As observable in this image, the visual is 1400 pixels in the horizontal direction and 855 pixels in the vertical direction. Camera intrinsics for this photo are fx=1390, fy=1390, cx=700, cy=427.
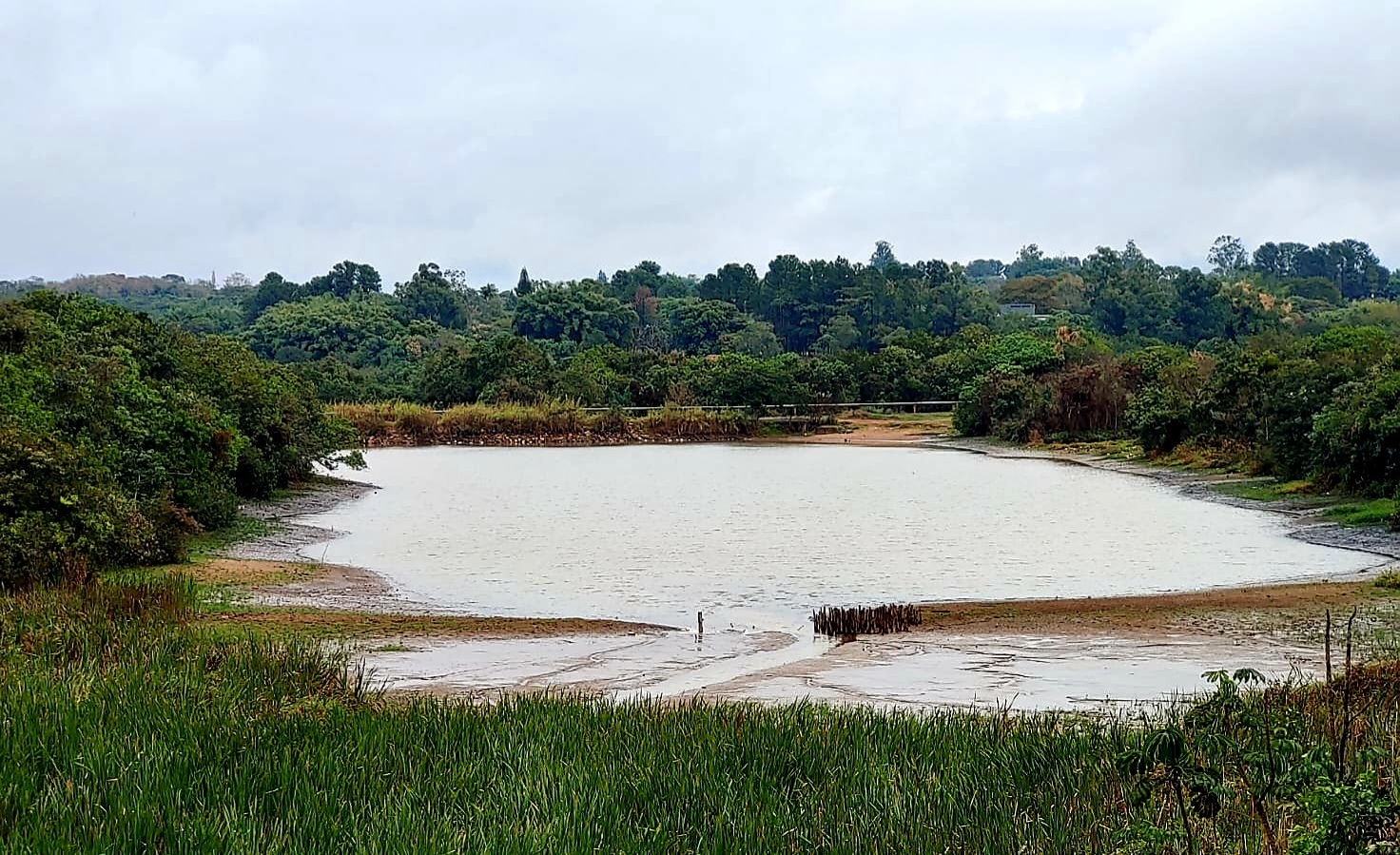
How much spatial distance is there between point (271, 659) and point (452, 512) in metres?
24.0

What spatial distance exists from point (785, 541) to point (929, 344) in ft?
200

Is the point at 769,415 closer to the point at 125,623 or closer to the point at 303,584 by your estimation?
the point at 303,584

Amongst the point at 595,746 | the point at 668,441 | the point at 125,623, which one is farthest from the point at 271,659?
the point at 668,441

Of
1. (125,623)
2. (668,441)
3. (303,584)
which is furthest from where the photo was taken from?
(668,441)

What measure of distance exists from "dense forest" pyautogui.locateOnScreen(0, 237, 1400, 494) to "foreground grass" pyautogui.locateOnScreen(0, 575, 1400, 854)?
22.4 meters

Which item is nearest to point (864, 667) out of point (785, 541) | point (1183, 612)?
point (1183, 612)

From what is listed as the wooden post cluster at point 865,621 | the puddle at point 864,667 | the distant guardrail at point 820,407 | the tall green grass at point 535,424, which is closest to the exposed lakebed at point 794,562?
the puddle at point 864,667

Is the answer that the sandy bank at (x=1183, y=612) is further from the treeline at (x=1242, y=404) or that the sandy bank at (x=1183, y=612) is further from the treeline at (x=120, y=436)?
the treeline at (x=120, y=436)

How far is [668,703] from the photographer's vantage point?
9.67 m

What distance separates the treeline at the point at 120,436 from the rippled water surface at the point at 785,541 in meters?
2.48

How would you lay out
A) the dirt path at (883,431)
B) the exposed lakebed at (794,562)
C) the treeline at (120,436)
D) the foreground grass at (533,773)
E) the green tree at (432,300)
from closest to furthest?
the foreground grass at (533,773) < the exposed lakebed at (794,562) < the treeline at (120,436) < the dirt path at (883,431) < the green tree at (432,300)

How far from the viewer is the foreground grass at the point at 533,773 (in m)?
5.90

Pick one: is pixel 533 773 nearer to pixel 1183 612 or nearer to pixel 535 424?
pixel 1183 612

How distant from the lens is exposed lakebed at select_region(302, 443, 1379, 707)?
1342cm
